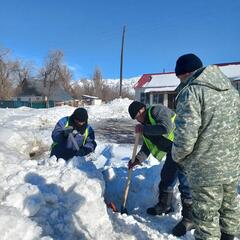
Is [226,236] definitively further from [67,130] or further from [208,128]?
[67,130]

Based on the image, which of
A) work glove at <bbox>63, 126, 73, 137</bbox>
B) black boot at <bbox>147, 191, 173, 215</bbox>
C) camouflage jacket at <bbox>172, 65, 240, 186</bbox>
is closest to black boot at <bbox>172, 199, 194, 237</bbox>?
black boot at <bbox>147, 191, 173, 215</bbox>

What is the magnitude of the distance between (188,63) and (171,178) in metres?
1.80

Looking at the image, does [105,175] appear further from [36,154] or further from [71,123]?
[36,154]

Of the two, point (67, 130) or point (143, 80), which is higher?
point (143, 80)

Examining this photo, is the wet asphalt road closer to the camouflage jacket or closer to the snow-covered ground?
the snow-covered ground

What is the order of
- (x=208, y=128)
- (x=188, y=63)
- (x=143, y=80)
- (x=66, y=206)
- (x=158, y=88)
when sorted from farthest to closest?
(x=143, y=80), (x=158, y=88), (x=66, y=206), (x=188, y=63), (x=208, y=128)

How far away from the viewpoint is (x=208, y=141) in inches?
127

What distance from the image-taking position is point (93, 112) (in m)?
29.1

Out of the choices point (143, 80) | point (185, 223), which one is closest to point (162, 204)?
point (185, 223)

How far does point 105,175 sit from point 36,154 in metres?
4.06

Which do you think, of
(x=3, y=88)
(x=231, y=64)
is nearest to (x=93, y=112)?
(x=231, y=64)

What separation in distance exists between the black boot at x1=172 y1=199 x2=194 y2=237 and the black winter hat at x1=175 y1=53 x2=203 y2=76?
169cm

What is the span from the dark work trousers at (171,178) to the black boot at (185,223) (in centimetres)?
10

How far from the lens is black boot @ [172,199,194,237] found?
171 inches
